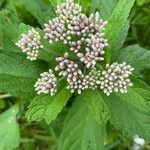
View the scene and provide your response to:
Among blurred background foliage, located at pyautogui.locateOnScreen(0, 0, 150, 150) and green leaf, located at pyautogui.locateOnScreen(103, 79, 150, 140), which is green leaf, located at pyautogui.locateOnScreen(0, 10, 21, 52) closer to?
blurred background foliage, located at pyautogui.locateOnScreen(0, 0, 150, 150)

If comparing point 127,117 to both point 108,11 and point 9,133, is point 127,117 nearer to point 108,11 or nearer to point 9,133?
point 108,11

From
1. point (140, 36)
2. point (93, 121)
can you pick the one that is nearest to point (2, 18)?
point (93, 121)

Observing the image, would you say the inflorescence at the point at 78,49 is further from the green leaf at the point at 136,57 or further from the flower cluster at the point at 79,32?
the green leaf at the point at 136,57

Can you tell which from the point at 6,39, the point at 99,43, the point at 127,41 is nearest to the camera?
the point at 99,43

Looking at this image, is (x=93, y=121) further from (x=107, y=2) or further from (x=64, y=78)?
(x=107, y=2)

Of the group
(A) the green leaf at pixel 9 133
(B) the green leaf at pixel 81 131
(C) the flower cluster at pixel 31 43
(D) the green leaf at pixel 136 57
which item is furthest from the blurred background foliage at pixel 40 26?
(C) the flower cluster at pixel 31 43
